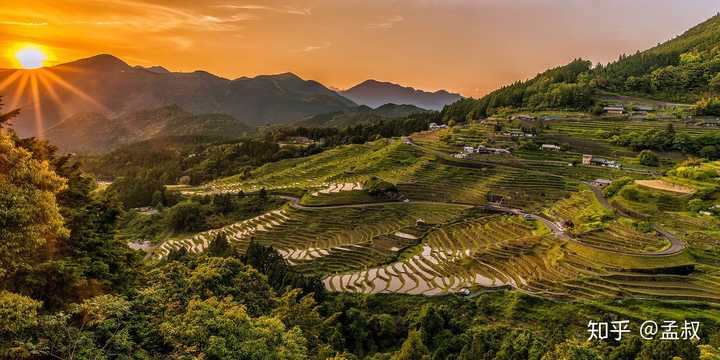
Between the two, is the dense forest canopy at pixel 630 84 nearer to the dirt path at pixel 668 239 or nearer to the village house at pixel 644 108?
the village house at pixel 644 108

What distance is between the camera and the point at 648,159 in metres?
53.8

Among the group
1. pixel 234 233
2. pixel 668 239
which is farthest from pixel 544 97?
pixel 234 233

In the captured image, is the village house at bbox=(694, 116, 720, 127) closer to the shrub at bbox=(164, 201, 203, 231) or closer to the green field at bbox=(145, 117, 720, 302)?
the green field at bbox=(145, 117, 720, 302)

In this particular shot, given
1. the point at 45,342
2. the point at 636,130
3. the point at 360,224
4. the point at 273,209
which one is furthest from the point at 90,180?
the point at 636,130

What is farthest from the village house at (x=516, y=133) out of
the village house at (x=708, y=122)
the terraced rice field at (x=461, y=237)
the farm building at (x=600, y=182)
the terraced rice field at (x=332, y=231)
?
the terraced rice field at (x=332, y=231)

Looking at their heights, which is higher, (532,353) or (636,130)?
(636,130)

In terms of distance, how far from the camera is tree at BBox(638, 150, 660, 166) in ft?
176

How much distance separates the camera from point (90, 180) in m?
15.6

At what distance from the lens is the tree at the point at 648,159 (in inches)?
2115

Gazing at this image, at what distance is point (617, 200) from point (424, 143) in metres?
35.9

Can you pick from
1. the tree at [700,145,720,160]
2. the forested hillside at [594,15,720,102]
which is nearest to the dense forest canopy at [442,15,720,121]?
the forested hillside at [594,15,720,102]

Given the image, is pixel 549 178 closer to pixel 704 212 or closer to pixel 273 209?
pixel 704 212

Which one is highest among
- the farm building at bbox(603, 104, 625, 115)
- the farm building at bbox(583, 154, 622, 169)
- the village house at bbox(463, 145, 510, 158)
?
the farm building at bbox(603, 104, 625, 115)
